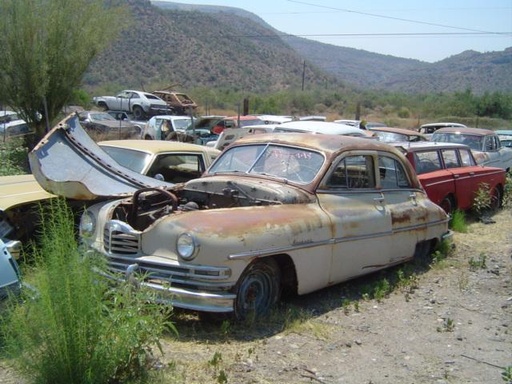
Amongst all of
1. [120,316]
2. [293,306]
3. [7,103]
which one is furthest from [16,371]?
[7,103]

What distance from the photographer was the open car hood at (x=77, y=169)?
5891 mm

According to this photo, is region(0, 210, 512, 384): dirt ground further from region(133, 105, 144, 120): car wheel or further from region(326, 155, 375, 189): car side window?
region(133, 105, 144, 120): car wheel

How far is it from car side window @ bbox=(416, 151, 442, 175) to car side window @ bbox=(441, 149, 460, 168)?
227mm

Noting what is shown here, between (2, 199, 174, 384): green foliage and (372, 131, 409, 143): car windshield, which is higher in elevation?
(372, 131, 409, 143): car windshield

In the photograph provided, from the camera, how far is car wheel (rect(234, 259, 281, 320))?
4984 mm

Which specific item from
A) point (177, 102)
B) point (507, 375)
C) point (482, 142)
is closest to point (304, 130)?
point (482, 142)

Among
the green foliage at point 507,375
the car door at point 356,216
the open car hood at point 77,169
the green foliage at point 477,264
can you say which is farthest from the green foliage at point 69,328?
the green foliage at point 477,264

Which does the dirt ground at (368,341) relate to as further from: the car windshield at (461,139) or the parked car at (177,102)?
the parked car at (177,102)

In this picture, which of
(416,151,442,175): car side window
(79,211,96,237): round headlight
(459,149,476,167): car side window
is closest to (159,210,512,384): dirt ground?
(79,211,96,237): round headlight

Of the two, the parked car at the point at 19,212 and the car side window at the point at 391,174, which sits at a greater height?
the car side window at the point at 391,174

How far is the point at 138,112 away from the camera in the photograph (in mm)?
30875

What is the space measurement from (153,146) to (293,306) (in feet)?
11.4

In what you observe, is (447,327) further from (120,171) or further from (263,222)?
(120,171)

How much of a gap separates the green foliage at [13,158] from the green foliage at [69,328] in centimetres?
823
